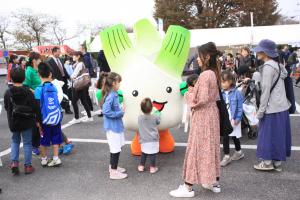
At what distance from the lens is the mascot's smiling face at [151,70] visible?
16.0ft

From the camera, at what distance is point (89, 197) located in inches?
157

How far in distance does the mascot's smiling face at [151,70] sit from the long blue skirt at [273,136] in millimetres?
1312

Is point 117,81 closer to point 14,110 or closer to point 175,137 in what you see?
point 14,110

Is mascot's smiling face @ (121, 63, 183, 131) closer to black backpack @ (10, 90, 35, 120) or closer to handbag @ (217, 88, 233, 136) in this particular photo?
handbag @ (217, 88, 233, 136)

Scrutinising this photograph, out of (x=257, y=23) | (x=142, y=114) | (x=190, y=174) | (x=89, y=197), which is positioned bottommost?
(x=89, y=197)

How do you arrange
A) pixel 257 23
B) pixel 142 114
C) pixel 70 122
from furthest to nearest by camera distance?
1. pixel 257 23
2. pixel 70 122
3. pixel 142 114

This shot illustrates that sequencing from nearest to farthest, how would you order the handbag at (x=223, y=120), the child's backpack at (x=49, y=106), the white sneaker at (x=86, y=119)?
1. the handbag at (x=223, y=120)
2. the child's backpack at (x=49, y=106)
3. the white sneaker at (x=86, y=119)

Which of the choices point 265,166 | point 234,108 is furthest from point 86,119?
point 265,166

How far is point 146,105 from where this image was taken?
180 inches

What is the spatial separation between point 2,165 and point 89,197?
2106 millimetres

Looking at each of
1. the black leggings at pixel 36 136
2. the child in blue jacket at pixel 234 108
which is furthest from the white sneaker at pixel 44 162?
the child in blue jacket at pixel 234 108

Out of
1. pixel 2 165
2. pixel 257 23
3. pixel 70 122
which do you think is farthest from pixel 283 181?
pixel 257 23

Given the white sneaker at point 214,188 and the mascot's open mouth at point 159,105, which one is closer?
the white sneaker at point 214,188

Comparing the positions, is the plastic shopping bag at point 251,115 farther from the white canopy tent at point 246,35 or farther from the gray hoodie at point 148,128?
the white canopy tent at point 246,35
